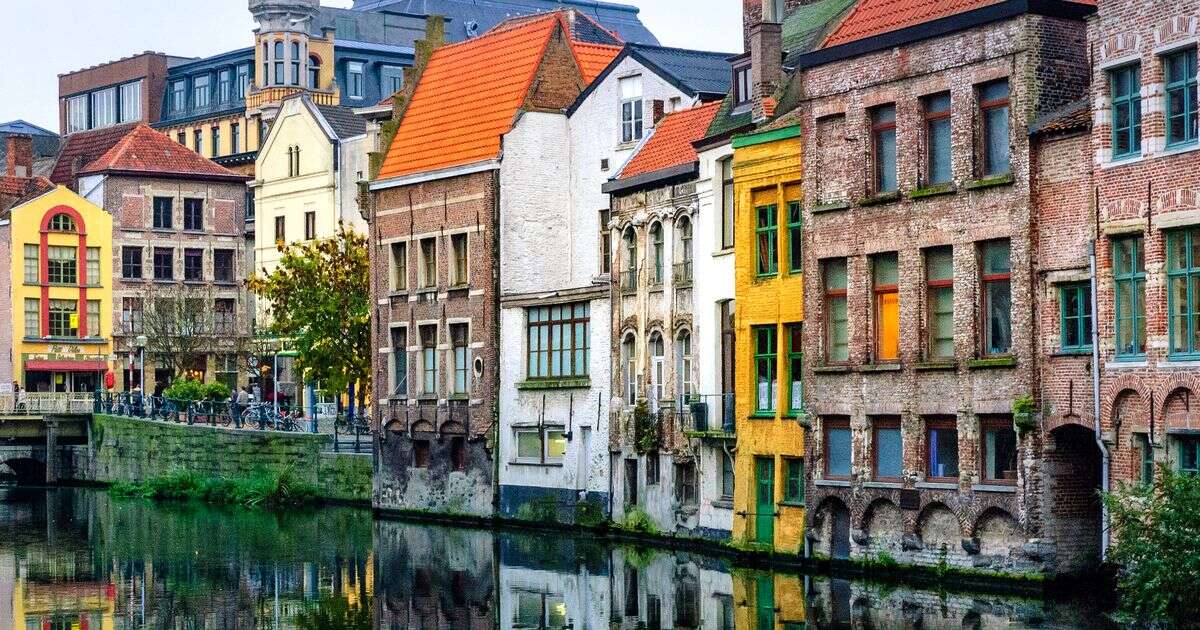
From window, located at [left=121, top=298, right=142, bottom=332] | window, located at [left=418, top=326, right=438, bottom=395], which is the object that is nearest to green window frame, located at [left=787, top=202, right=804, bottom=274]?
window, located at [left=418, top=326, right=438, bottom=395]

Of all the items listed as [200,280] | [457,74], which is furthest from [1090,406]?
[200,280]

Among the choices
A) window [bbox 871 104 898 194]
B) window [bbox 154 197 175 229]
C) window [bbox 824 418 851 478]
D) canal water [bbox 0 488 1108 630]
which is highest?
window [bbox 154 197 175 229]

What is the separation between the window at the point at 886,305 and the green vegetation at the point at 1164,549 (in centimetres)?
943

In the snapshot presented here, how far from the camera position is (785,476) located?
46312mm

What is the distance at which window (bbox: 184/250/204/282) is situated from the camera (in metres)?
103

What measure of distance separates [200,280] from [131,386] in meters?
5.79

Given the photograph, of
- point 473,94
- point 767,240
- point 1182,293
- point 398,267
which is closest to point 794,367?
point 767,240

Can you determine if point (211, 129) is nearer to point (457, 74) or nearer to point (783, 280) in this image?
point (457, 74)

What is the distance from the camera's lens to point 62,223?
10000cm

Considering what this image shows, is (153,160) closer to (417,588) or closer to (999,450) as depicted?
(417,588)

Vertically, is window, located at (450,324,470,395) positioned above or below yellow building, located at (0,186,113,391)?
below

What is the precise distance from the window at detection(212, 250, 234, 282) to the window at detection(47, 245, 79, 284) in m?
6.50

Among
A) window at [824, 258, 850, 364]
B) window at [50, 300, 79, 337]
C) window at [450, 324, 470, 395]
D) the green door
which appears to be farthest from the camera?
window at [50, 300, 79, 337]

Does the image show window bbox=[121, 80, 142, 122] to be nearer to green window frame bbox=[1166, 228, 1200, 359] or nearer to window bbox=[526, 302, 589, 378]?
window bbox=[526, 302, 589, 378]
